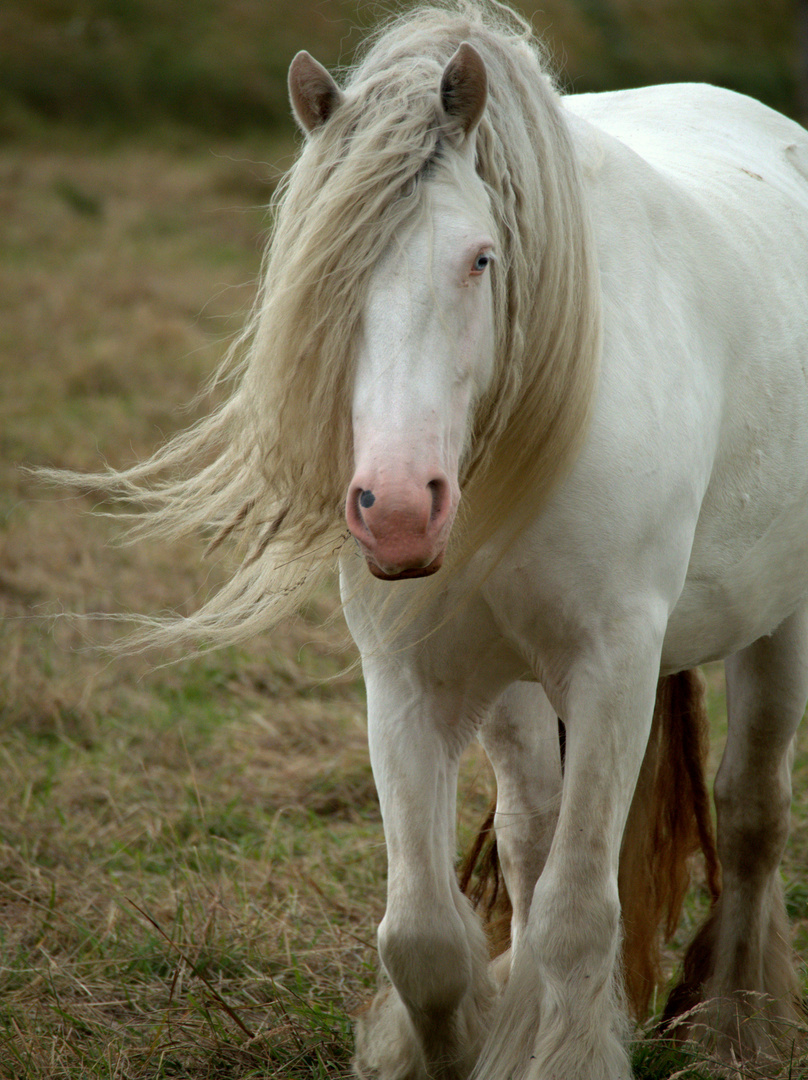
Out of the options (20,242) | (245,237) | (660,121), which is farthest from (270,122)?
(660,121)

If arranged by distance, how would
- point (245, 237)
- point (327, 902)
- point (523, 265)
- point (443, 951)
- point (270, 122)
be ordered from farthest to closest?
1. point (270, 122)
2. point (245, 237)
3. point (327, 902)
4. point (443, 951)
5. point (523, 265)

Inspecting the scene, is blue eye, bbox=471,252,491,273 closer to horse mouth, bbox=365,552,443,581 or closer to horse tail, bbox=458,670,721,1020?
horse mouth, bbox=365,552,443,581

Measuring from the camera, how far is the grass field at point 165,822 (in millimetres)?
2047

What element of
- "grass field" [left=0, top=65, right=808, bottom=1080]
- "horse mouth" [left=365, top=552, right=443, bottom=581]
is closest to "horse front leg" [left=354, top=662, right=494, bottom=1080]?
"grass field" [left=0, top=65, right=808, bottom=1080]

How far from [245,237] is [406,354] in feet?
32.2

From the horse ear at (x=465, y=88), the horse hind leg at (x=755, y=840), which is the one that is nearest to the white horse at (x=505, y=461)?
the horse ear at (x=465, y=88)

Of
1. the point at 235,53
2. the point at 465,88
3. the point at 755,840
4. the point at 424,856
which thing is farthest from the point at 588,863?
the point at 235,53

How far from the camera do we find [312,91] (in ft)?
4.83

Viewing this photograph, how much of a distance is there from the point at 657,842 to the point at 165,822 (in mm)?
1253

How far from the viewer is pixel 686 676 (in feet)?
7.82

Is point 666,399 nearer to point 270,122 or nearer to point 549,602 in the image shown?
point 549,602

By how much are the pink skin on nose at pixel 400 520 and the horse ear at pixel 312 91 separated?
517mm

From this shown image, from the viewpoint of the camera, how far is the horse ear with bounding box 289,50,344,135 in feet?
4.79

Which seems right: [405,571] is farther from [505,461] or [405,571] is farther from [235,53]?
[235,53]
